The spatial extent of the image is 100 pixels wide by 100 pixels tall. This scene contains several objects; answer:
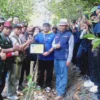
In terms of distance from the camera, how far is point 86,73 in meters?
8.22

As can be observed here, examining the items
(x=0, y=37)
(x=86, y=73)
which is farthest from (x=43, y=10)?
(x=0, y=37)

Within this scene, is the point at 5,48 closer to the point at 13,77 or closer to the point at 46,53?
the point at 13,77

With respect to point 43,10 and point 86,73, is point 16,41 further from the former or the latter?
point 43,10

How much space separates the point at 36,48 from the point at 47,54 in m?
0.48

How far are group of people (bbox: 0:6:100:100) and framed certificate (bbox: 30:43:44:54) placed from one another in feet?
0.48

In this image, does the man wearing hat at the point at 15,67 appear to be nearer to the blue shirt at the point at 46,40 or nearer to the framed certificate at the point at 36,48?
the framed certificate at the point at 36,48

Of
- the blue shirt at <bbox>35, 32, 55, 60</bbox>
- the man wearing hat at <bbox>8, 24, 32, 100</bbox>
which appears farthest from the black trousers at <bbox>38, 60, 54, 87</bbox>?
the man wearing hat at <bbox>8, 24, 32, 100</bbox>

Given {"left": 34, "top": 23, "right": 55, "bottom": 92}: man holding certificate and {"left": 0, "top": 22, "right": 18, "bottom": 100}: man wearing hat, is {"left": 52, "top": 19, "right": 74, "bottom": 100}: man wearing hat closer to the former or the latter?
{"left": 34, "top": 23, "right": 55, "bottom": 92}: man holding certificate

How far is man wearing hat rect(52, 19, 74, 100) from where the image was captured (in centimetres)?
691

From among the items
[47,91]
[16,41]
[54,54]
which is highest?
[16,41]

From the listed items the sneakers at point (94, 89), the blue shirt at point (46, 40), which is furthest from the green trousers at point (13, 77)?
the sneakers at point (94, 89)

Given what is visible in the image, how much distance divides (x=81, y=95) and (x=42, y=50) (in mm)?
1552

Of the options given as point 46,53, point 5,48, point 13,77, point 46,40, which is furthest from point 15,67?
point 46,40

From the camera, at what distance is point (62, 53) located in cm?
703
